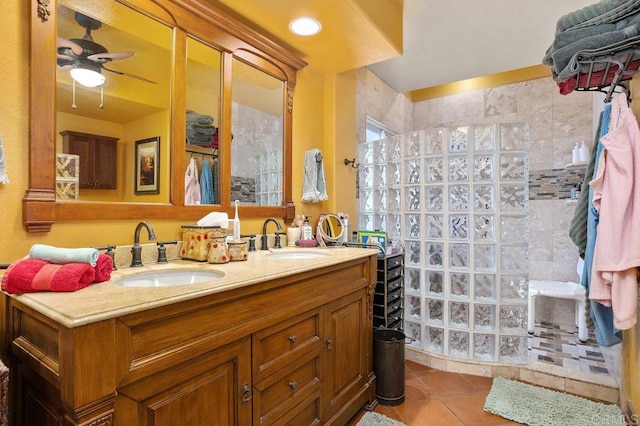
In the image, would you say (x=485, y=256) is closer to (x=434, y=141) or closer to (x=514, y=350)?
(x=514, y=350)

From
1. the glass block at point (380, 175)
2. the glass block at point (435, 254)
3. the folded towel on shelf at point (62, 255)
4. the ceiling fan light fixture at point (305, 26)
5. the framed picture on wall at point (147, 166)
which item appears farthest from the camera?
the glass block at point (380, 175)

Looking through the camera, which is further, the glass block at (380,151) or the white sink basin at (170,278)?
the glass block at (380,151)

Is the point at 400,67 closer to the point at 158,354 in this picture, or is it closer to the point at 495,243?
the point at 495,243

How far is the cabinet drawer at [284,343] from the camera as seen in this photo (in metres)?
1.21

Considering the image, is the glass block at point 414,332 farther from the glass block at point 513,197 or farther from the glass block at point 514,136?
the glass block at point 514,136

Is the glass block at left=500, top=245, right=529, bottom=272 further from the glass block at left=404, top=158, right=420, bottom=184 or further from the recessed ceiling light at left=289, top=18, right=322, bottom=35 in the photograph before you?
the recessed ceiling light at left=289, top=18, right=322, bottom=35

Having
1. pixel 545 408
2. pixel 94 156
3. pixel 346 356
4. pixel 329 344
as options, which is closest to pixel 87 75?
pixel 94 156

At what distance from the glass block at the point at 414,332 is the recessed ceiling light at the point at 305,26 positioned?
233 centimetres

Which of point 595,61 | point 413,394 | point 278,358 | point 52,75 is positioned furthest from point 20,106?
point 413,394

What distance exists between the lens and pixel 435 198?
258 centimetres

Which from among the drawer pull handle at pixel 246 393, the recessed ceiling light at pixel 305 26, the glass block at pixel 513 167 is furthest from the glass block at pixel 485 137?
the drawer pull handle at pixel 246 393

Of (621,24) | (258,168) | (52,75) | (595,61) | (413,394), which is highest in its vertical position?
(621,24)

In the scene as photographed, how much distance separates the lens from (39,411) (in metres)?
0.89

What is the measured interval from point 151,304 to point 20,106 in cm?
95
